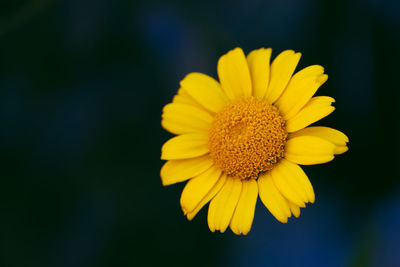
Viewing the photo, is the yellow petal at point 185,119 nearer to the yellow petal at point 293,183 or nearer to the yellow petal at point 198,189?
the yellow petal at point 198,189

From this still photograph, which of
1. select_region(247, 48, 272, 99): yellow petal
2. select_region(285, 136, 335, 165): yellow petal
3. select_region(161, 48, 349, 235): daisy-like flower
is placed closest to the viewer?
select_region(285, 136, 335, 165): yellow petal

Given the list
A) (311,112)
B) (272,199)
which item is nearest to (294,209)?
(272,199)

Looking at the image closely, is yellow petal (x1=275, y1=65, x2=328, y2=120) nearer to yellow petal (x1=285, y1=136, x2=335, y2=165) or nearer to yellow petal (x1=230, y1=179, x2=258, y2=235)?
yellow petal (x1=285, y1=136, x2=335, y2=165)

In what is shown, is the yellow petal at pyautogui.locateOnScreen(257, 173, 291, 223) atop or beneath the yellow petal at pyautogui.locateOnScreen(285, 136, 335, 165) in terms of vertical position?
beneath

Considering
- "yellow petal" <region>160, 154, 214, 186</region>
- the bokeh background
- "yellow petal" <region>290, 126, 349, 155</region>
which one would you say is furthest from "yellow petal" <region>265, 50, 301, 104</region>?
the bokeh background

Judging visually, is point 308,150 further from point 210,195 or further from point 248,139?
point 210,195

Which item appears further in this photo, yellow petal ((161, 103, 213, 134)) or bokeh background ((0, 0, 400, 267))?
bokeh background ((0, 0, 400, 267))

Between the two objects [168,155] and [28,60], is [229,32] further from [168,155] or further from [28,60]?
[28,60]
